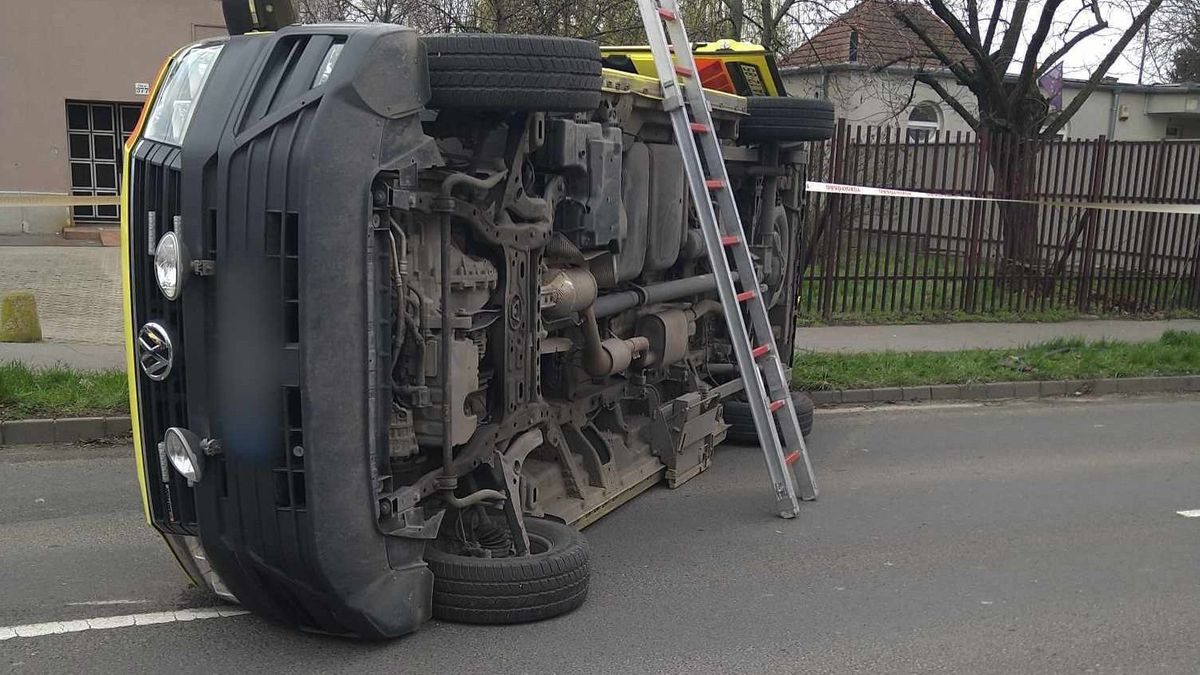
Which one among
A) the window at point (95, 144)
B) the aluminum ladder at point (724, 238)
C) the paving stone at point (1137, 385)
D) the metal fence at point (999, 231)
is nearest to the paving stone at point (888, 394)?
the paving stone at point (1137, 385)

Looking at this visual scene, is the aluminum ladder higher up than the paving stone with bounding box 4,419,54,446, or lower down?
higher up

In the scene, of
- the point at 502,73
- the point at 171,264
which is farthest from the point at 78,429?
the point at 502,73

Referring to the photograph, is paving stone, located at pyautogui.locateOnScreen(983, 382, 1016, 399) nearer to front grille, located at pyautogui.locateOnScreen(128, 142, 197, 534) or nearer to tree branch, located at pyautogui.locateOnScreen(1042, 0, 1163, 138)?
tree branch, located at pyautogui.locateOnScreen(1042, 0, 1163, 138)

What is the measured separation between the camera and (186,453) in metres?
3.89

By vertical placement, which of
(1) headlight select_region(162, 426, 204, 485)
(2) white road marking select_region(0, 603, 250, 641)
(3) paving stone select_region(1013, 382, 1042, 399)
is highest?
(1) headlight select_region(162, 426, 204, 485)

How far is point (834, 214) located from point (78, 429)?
864 centimetres

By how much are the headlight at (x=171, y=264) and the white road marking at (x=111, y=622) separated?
4.75ft

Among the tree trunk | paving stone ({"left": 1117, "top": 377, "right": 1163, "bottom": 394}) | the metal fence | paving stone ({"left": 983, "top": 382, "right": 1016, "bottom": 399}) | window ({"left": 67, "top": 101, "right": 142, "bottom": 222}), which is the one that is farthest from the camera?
window ({"left": 67, "top": 101, "right": 142, "bottom": 222})

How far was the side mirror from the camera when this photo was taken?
4.64 meters

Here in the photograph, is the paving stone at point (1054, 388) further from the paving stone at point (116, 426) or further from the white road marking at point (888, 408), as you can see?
the paving stone at point (116, 426)

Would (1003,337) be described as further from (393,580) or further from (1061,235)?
(393,580)

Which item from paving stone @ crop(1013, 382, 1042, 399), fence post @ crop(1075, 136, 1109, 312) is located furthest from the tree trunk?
paving stone @ crop(1013, 382, 1042, 399)

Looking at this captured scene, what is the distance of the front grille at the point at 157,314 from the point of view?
3.92m

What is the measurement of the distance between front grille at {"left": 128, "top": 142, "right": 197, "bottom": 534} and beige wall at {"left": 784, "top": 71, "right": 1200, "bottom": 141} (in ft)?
56.5
